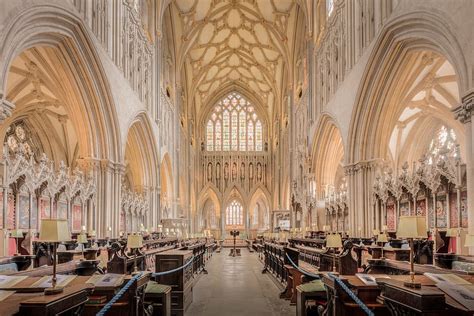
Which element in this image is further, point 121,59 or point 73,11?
point 121,59

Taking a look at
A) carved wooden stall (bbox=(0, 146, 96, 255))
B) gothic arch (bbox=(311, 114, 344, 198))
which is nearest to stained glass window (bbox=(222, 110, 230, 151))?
gothic arch (bbox=(311, 114, 344, 198))

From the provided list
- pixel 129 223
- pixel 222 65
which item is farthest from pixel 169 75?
pixel 129 223

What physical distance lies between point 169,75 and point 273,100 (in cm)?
1386

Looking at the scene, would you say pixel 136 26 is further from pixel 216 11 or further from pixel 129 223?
pixel 216 11

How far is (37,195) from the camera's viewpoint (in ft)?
42.7

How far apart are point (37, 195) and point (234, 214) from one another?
35.6 meters

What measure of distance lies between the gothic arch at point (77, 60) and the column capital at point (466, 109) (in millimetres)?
8803

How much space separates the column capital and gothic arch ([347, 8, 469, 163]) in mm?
316

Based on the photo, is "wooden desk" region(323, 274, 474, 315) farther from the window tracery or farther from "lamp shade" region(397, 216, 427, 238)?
the window tracery

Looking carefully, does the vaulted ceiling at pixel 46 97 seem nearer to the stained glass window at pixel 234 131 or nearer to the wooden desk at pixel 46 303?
the wooden desk at pixel 46 303

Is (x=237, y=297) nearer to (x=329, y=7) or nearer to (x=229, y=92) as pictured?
(x=329, y=7)

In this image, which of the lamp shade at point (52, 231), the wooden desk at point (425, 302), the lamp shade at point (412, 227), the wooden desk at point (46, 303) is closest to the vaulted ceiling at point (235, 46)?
the lamp shade at point (412, 227)

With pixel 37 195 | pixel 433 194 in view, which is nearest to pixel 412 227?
pixel 433 194

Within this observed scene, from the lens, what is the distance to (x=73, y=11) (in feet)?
41.8
